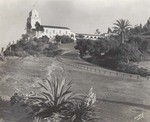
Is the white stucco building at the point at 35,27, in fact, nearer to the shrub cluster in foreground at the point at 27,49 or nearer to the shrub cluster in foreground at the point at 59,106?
the shrub cluster in foreground at the point at 27,49

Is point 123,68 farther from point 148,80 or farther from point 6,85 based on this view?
point 6,85

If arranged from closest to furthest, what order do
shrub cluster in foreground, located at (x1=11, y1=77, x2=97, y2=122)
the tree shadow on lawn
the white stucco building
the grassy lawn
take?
1. shrub cluster in foreground, located at (x1=11, y1=77, x2=97, y2=122)
2. the tree shadow on lawn
3. the grassy lawn
4. the white stucco building

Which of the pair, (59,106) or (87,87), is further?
(87,87)

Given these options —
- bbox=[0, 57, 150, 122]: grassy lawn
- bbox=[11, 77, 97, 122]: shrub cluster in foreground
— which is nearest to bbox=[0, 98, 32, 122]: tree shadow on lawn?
bbox=[0, 57, 150, 122]: grassy lawn

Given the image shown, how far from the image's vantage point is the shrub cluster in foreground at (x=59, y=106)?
11.7 meters

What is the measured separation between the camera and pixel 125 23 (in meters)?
16.5

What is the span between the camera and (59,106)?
11.9 meters

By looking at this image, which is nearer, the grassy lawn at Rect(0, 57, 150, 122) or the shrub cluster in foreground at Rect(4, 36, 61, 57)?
the grassy lawn at Rect(0, 57, 150, 122)

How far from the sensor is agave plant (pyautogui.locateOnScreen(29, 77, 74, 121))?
11766 mm

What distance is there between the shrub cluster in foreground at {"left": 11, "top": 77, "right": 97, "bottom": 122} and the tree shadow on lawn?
20 centimetres

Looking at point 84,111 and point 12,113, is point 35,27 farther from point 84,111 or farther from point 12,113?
point 84,111

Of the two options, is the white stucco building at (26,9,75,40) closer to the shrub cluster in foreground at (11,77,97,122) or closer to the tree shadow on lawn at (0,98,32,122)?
the shrub cluster in foreground at (11,77,97,122)

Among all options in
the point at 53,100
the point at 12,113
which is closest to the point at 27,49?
the point at 12,113

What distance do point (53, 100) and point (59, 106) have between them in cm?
25
